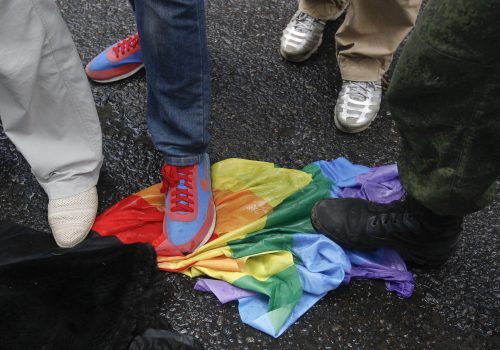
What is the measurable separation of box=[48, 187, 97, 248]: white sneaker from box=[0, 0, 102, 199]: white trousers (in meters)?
0.03

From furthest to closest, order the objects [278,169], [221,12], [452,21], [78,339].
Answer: [221,12]
[278,169]
[78,339]
[452,21]

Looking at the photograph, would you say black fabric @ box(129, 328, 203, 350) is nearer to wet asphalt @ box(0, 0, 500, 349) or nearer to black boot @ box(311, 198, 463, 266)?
wet asphalt @ box(0, 0, 500, 349)

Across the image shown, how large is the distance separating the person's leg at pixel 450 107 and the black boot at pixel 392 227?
0.07ft

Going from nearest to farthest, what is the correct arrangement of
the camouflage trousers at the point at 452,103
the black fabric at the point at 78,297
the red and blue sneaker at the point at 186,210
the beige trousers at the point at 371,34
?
the camouflage trousers at the point at 452,103 < the black fabric at the point at 78,297 < the red and blue sneaker at the point at 186,210 < the beige trousers at the point at 371,34

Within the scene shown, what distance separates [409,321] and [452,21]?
811 mm

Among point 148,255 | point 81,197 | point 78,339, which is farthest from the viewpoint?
point 81,197

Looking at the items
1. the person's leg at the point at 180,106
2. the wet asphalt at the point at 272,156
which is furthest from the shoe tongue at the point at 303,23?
the person's leg at the point at 180,106

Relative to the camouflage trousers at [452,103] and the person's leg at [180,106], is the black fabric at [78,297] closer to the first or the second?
the person's leg at [180,106]

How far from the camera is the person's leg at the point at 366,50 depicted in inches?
66.9

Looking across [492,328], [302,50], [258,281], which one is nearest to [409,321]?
[492,328]

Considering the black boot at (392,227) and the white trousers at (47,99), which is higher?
the white trousers at (47,99)

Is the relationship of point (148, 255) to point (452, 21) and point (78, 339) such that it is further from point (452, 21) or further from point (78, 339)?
point (452, 21)

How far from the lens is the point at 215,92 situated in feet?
6.40

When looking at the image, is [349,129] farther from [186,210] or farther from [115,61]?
[115,61]
